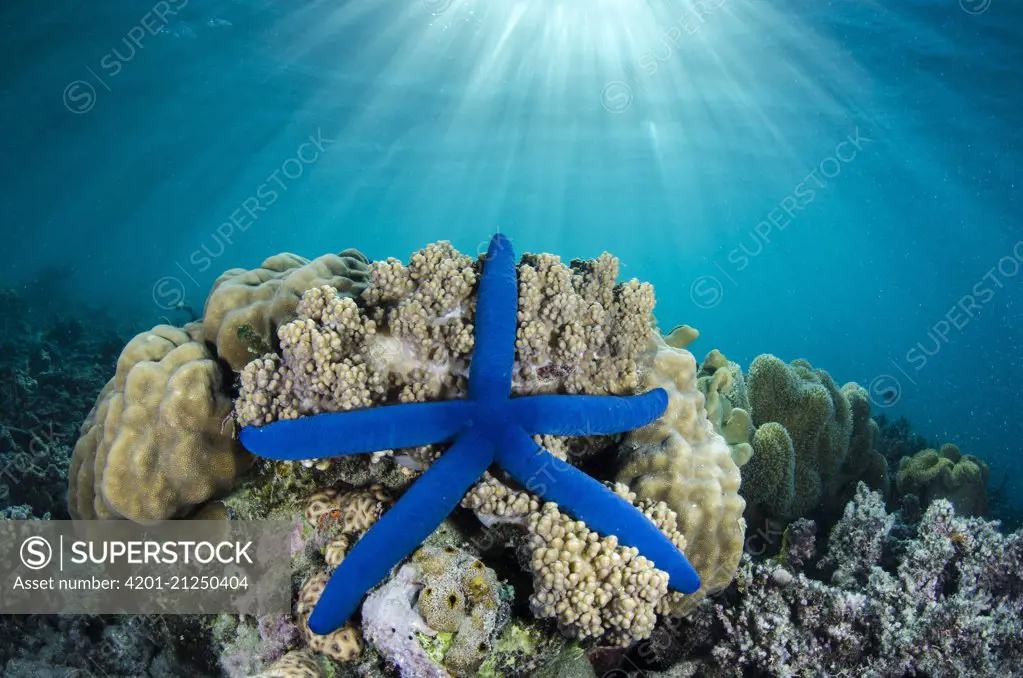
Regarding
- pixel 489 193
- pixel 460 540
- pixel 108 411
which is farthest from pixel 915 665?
pixel 489 193

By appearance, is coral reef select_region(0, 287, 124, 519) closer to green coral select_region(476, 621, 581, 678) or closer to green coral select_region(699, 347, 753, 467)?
green coral select_region(476, 621, 581, 678)

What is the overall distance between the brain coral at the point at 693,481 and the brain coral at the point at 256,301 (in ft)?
9.46

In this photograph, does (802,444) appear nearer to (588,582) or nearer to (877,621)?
(877,621)

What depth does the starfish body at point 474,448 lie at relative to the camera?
3.18 m

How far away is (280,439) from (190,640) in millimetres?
2391

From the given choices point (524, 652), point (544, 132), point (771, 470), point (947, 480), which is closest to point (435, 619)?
point (524, 652)

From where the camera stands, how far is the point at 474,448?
139 inches

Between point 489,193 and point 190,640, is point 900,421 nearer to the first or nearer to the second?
point 190,640

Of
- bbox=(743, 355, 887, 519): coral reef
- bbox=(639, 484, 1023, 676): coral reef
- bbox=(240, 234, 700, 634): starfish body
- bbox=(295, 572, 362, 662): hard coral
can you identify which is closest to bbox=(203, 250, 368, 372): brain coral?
bbox=(240, 234, 700, 634): starfish body

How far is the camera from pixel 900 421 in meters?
13.3

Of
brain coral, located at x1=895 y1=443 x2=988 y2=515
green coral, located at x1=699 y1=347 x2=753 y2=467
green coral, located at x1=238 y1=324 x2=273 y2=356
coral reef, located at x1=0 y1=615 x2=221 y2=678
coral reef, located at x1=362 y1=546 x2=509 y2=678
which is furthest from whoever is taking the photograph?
brain coral, located at x1=895 y1=443 x2=988 y2=515

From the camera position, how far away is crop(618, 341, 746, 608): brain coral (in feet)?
13.4

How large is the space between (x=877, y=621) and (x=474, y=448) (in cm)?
366

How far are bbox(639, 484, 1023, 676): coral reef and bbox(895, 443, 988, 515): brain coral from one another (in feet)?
10.5
